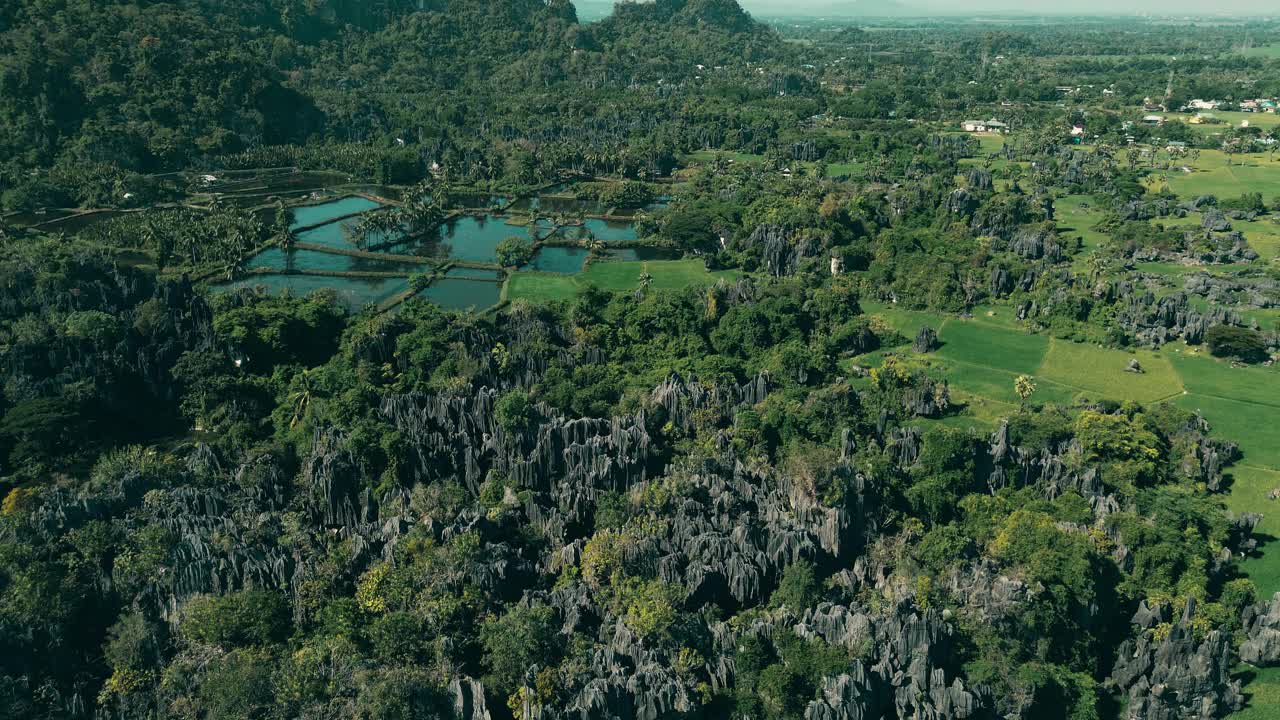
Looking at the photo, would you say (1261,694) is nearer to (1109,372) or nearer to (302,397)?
(1109,372)

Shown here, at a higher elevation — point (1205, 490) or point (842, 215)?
point (842, 215)

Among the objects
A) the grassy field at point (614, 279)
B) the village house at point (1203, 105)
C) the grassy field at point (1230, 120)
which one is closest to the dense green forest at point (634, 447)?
the grassy field at point (614, 279)

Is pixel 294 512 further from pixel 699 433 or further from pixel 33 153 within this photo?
pixel 33 153

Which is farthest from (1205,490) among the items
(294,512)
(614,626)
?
(294,512)

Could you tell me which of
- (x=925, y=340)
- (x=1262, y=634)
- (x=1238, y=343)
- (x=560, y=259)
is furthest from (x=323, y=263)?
(x=1262, y=634)

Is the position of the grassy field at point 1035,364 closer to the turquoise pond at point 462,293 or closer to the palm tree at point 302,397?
the turquoise pond at point 462,293
